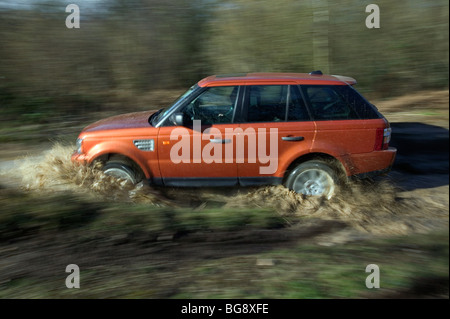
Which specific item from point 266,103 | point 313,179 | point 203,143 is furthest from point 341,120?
point 203,143

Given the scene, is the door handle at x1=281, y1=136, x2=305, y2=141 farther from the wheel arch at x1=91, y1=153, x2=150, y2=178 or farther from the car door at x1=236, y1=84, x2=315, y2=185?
the wheel arch at x1=91, y1=153, x2=150, y2=178

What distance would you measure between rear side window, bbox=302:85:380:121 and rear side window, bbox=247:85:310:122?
138mm

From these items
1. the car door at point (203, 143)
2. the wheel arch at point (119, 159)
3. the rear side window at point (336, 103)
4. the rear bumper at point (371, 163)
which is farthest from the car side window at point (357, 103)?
the wheel arch at point (119, 159)

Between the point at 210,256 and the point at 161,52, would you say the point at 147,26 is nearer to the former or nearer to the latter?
the point at 161,52

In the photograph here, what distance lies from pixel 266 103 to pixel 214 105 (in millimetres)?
677

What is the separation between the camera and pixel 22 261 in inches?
169

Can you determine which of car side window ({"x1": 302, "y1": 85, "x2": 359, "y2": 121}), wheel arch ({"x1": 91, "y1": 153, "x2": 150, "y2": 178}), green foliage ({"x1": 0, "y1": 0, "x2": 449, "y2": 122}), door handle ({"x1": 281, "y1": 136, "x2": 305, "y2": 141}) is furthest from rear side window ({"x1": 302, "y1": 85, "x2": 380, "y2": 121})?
green foliage ({"x1": 0, "y1": 0, "x2": 449, "y2": 122})

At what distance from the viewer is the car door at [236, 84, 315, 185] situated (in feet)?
17.6

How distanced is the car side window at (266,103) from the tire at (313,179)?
708mm

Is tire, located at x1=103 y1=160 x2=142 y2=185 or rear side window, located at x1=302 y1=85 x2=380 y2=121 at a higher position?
rear side window, located at x1=302 y1=85 x2=380 y2=121

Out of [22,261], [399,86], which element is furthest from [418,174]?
[22,261]

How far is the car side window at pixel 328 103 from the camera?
5453 mm

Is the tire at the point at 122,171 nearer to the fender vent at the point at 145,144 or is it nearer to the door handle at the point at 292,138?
the fender vent at the point at 145,144

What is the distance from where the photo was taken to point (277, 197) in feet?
18.3
